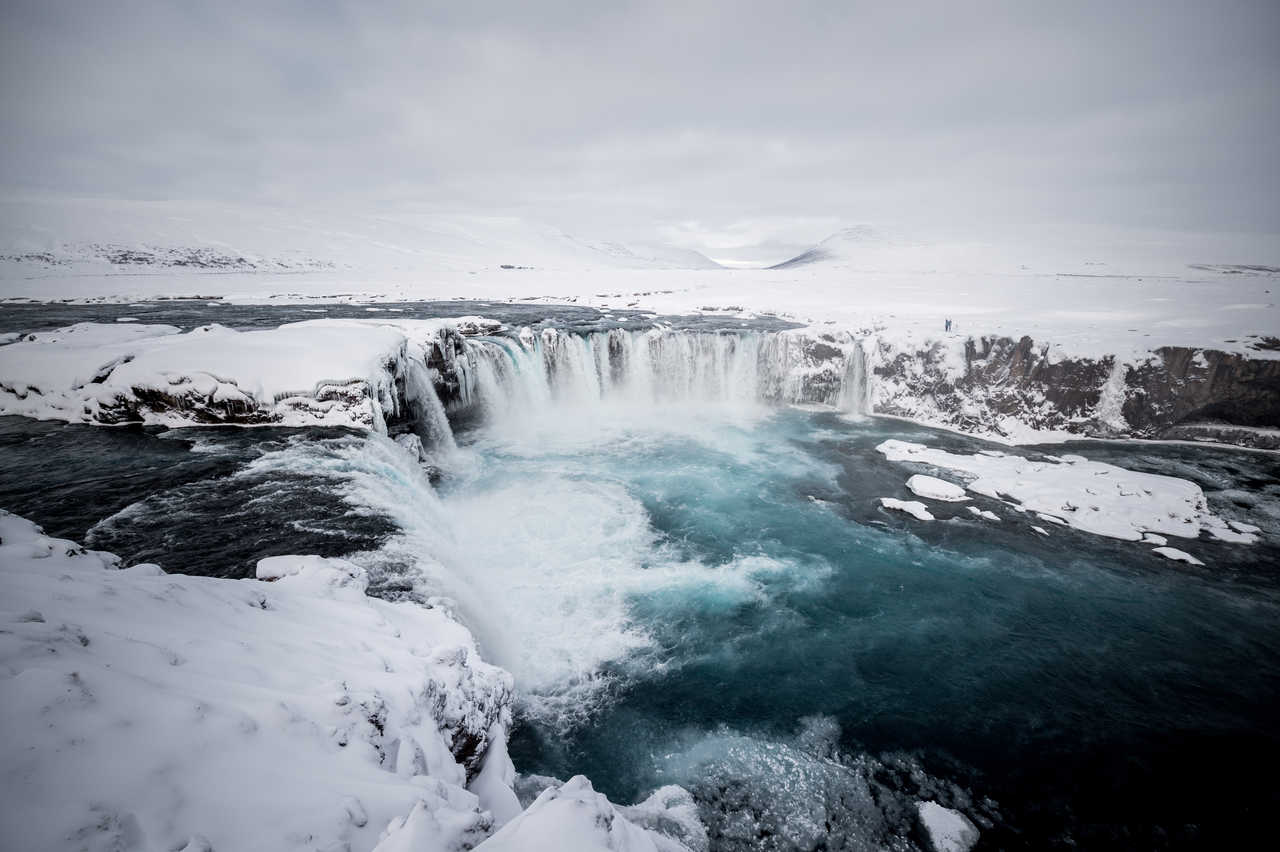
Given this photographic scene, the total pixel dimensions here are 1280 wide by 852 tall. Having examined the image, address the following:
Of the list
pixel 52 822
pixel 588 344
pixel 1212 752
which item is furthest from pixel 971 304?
pixel 52 822

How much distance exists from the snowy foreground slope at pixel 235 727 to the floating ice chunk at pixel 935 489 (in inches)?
455

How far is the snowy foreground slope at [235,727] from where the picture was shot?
2109 millimetres

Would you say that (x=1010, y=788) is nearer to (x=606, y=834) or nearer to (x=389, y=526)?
(x=606, y=834)

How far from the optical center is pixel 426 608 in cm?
550

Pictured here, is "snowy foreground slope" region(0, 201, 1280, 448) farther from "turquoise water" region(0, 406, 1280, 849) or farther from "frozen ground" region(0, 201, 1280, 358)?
"turquoise water" region(0, 406, 1280, 849)

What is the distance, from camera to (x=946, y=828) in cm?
529

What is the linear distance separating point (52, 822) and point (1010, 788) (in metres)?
8.12

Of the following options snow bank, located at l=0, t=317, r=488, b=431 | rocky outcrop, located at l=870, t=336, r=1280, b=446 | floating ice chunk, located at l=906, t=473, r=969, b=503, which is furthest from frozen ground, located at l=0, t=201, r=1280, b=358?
snow bank, located at l=0, t=317, r=488, b=431

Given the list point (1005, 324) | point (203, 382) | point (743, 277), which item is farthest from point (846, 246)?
point (203, 382)

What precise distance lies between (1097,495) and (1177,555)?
211 cm

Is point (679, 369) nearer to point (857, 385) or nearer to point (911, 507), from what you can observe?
point (857, 385)

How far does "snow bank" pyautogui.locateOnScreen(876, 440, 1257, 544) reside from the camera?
10.9 metres

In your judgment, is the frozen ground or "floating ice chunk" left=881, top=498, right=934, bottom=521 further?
the frozen ground

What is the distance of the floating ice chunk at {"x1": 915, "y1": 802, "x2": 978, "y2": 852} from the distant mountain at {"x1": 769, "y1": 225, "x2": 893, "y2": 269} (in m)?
103
